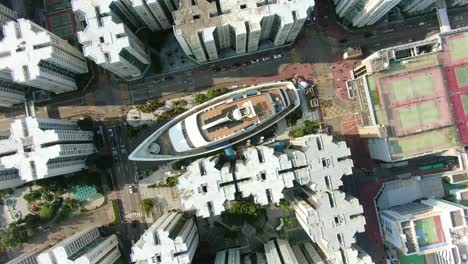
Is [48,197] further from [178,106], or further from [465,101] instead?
[465,101]

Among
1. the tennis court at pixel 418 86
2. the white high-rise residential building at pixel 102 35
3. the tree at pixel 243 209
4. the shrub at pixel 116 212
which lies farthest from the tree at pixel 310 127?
the shrub at pixel 116 212

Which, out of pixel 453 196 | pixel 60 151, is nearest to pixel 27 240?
pixel 60 151

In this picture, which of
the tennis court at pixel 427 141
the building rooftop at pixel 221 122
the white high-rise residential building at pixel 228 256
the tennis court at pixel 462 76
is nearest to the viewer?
the tennis court at pixel 462 76

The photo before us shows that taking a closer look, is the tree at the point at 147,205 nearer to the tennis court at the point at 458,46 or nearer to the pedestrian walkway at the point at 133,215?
the pedestrian walkway at the point at 133,215

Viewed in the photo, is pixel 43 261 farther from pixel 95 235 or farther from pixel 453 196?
pixel 453 196

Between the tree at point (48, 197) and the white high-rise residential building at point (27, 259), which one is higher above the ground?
the tree at point (48, 197)

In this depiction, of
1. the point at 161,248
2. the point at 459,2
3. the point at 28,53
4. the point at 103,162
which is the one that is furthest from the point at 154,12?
the point at 459,2
